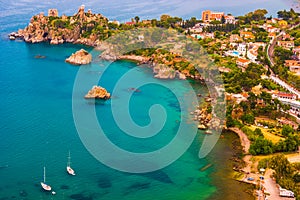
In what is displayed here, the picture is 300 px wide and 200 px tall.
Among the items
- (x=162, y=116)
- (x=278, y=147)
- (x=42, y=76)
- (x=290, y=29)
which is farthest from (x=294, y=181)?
(x=290, y=29)

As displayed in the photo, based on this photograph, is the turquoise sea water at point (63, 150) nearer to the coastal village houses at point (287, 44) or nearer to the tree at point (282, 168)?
the tree at point (282, 168)

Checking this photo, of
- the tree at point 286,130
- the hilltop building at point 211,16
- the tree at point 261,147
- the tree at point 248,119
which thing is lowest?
the tree at point 261,147

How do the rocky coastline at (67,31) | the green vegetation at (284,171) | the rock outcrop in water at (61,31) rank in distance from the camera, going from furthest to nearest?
the rock outcrop in water at (61,31) < the rocky coastline at (67,31) < the green vegetation at (284,171)

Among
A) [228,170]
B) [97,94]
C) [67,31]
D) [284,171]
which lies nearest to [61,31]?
[67,31]

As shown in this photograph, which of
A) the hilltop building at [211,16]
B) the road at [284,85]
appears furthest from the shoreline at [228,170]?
the hilltop building at [211,16]

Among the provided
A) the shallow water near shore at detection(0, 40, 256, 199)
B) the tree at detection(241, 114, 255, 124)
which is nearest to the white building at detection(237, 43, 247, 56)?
the shallow water near shore at detection(0, 40, 256, 199)

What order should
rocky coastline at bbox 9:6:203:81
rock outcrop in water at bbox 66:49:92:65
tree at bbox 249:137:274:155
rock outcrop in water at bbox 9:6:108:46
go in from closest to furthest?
1. tree at bbox 249:137:274:155
2. rock outcrop in water at bbox 66:49:92:65
3. rocky coastline at bbox 9:6:203:81
4. rock outcrop in water at bbox 9:6:108:46

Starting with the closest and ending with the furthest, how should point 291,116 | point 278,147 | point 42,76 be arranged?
1. point 278,147
2. point 291,116
3. point 42,76

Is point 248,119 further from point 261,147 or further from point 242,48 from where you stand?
point 242,48

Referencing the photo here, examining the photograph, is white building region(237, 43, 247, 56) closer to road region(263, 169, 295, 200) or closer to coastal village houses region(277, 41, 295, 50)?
coastal village houses region(277, 41, 295, 50)

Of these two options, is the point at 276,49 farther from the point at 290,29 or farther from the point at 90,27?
the point at 90,27

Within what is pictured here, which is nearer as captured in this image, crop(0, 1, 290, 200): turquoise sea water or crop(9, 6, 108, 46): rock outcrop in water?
crop(0, 1, 290, 200): turquoise sea water
